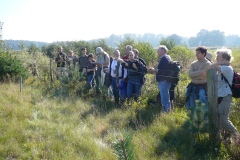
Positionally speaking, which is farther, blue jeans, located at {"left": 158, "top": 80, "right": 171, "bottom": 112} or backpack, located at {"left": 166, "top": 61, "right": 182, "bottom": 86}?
blue jeans, located at {"left": 158, "top": 80, "right": 171, "bottom": 112}

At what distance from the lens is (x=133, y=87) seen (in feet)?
22.6

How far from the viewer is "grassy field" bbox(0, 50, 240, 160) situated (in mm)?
3691

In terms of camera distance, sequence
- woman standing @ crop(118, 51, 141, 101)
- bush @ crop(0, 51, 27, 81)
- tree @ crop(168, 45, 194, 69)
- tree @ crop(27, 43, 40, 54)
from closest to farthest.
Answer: woman standing @ crop(118, 51, 141, 101), bush @ crop(0, 51, 27, 81), tree @ crop(168, 45, 194, 69), tree @ crop(27, 43, 40, 54)

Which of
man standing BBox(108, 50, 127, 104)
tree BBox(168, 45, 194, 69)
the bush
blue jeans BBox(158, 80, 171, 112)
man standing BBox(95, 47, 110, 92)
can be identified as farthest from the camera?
tree BBox(168, 45, 194, 69)

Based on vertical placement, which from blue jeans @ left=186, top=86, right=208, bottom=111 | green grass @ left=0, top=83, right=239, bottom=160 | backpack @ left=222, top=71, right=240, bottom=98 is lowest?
green grass @ left=0, top=83, right=239, bottom=160

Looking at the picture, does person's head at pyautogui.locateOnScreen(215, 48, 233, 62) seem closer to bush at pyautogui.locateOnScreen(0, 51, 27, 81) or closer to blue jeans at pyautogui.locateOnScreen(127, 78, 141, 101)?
blue jeans at pyautogui.locateOnScreen(127, 78, 141, 101)

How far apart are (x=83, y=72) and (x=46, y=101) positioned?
2372mm

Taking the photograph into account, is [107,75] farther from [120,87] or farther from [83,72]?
[83,72]

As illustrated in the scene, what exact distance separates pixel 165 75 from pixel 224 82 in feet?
5.72

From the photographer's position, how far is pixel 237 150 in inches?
132

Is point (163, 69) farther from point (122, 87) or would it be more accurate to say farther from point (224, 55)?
point (122, 87)

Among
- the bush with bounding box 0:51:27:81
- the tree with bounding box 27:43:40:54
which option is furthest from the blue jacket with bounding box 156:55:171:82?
the tree with bounding box 27:43:40:54

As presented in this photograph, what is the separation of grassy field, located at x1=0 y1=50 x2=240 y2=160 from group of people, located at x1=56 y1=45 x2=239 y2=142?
39 centimetres

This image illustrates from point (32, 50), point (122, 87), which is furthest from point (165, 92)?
point (32, 50)
